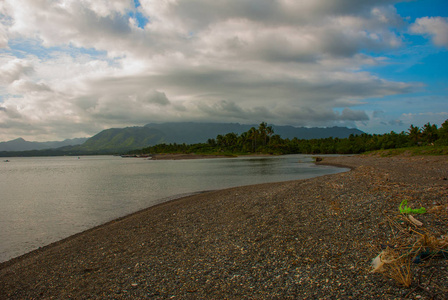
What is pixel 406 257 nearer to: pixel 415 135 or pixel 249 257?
pixel 249 257

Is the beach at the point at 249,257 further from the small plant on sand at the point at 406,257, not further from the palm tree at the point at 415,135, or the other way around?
the palm tree at the point at 415,135

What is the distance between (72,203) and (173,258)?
24.4m

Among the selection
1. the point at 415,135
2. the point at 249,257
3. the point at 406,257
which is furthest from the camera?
the point at 415,135

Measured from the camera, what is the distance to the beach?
8.20 meters

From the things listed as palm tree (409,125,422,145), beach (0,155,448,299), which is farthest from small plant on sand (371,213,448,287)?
palm tree (409,125,422,145)

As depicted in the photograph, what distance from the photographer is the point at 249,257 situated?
1084 centimetres

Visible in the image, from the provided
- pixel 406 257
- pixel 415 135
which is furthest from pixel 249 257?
pixel 415 135

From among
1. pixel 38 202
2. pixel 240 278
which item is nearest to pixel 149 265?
pixel 240 278

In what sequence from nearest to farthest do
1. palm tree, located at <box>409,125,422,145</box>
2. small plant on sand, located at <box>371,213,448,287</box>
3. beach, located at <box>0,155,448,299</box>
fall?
small plant on sand, located at <box>371,213,448,287</box>, beach, located at <box>0,155,448,299</box>, palm tree, located at <box>409,125,422,145</box>

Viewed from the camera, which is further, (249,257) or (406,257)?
(249,257)

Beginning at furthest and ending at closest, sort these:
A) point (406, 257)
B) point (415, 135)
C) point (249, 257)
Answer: point (415, 135), point (249, 257), point (406, 257)

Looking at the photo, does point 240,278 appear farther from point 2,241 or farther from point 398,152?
point 398,152

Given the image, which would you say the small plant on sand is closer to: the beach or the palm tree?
the beach

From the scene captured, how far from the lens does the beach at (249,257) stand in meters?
8.20
